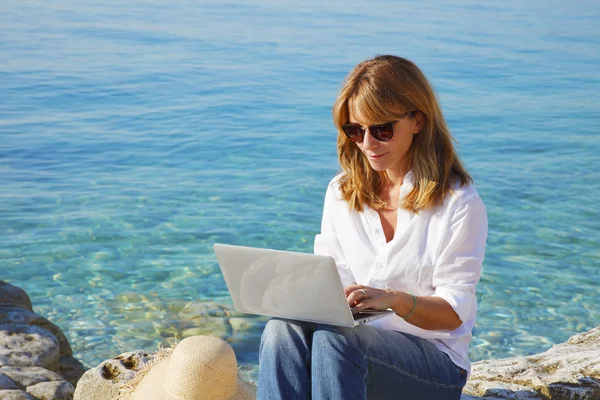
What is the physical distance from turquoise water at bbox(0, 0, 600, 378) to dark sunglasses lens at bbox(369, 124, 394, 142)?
2.84m

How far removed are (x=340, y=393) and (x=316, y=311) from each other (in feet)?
0.83

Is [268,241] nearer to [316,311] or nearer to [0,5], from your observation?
[316,311]

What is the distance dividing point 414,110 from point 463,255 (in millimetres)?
523

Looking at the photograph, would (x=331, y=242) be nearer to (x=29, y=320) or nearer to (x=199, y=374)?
(x=199, y=374)

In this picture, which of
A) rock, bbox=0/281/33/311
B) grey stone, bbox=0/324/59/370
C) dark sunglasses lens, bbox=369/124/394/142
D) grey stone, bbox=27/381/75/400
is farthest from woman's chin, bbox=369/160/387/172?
rock, bbox=0/281/33/311

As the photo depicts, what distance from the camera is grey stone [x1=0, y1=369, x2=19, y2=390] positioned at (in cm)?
382

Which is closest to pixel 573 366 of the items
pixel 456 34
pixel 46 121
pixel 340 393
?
pixel 340 393

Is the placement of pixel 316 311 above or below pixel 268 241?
above

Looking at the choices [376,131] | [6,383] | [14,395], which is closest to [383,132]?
[376,131]

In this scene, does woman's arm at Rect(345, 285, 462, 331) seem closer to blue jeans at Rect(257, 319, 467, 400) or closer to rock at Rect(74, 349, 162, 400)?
blue jeans at Rect(257, 319, 467, 400)

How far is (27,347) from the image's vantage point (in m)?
4.29

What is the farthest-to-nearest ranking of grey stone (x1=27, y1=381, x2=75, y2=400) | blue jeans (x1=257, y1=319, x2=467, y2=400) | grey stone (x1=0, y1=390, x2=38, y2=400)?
1. grey stone (x1=27, y1=381, x2=75, y2=400)
2. grey stone (x1=0, y1=390, x2=38, y2=400)
3. blue jeans (x1=257, y1=319, x2=467, y2=400)

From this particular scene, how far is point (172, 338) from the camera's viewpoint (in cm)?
561

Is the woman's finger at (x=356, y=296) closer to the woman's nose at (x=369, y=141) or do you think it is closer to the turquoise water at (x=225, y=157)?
the woman's nose at (x=369, y=141)
